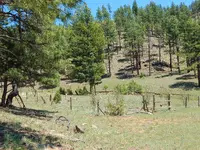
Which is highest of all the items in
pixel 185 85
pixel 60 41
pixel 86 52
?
pixel 86 52

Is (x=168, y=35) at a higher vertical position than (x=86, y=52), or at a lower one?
higher

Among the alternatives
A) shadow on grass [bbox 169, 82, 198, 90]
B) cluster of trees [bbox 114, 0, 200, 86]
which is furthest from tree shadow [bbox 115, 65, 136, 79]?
shadow on grass [bbox 169, 82, 198, 90]

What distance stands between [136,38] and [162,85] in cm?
2484

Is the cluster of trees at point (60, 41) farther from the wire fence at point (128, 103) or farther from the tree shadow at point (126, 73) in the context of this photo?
the wire fence at point (128, 103)

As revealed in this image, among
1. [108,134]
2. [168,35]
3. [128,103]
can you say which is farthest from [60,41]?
[168,35]

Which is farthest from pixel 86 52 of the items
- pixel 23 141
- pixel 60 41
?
pixel 23 141

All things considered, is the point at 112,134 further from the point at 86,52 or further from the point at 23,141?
the point at 86,52

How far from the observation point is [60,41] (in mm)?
17594

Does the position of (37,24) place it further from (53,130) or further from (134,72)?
(134,72)

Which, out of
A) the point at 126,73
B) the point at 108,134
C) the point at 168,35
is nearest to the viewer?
the point at 108,134

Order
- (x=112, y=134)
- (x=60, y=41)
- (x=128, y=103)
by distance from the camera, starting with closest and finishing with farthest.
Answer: (x=112, y=134) < (x=60, y=41) < (x=128, y=103)

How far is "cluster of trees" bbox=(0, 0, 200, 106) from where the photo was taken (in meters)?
7.95

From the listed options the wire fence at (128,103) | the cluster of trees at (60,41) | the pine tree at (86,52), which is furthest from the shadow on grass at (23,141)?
the pine tree at (86,52)

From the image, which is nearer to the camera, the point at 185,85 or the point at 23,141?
the point at 23,141
